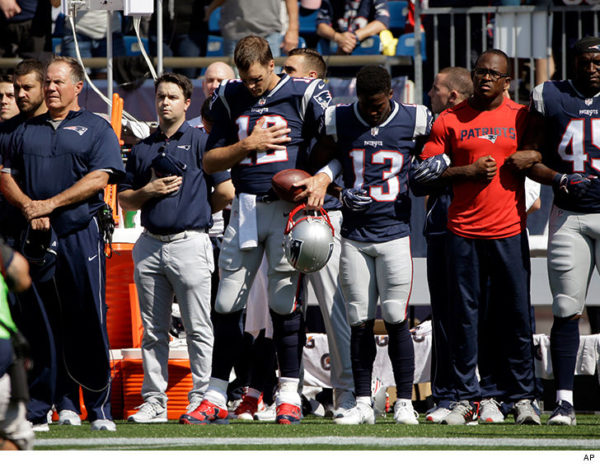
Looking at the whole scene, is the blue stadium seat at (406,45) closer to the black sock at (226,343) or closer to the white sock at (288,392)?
the black sock at (226,343)

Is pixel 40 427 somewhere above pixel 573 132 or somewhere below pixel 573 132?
below

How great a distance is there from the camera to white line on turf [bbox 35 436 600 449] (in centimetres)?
477

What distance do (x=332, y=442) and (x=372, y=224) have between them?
4.96ft

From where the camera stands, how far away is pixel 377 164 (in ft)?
19.9

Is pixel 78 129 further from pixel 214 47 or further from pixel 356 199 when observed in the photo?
pixel 214 47

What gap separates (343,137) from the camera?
609 centimetres

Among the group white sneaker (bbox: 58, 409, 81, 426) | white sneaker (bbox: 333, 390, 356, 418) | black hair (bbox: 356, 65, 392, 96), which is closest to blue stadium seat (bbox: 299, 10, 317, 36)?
black hair (bbox: 356, 65, 392, 96)

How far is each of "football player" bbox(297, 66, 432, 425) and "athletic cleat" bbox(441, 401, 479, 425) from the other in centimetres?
19

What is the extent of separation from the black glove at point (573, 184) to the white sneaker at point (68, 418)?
281 cm

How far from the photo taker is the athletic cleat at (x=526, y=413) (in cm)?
594

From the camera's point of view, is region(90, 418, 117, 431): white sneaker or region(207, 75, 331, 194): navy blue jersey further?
region(207, 75, 331, 194): navy blue jersey

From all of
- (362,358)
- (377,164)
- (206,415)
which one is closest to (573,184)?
(377,164)

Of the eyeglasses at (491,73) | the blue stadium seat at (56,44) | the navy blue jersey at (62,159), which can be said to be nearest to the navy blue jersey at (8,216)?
the navy blue jersey at (62,159)

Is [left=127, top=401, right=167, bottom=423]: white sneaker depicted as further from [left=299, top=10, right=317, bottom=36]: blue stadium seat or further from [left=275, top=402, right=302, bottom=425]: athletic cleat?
[left=299, top=10, right=317, bottom=36]: blue stadium seat
